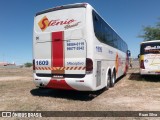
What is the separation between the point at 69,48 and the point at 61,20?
120 cm

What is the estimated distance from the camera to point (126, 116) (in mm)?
6871

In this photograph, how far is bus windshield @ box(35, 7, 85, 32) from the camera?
29.9ft

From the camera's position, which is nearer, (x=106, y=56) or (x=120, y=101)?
(x=120, y=101)

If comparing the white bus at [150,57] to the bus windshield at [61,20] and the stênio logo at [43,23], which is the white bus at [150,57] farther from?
the stênio logo at [43,23]

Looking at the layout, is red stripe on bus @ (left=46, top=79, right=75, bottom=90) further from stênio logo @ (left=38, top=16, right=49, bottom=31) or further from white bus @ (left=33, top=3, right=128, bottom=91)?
stênio logo @ (left=38, top=16, right=49, bottom=31)

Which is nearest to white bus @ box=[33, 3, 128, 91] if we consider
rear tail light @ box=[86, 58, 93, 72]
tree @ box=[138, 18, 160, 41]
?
rear tail light @ box=[86, 58, 93, 72]

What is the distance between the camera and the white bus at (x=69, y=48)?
8922 mm

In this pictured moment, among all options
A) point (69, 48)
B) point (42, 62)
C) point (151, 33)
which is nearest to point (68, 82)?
point (69, 48)

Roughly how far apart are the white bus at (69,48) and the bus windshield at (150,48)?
587 cm

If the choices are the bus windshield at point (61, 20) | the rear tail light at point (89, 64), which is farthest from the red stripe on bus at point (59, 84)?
the bus windshield at point (61, 20)

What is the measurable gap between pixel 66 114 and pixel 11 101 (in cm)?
294

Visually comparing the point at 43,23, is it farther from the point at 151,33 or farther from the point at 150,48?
the point at 151,33

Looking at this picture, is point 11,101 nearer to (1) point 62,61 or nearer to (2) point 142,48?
(1) point 62,61

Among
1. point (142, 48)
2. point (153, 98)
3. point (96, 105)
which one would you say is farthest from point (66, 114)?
point (142, 48)
